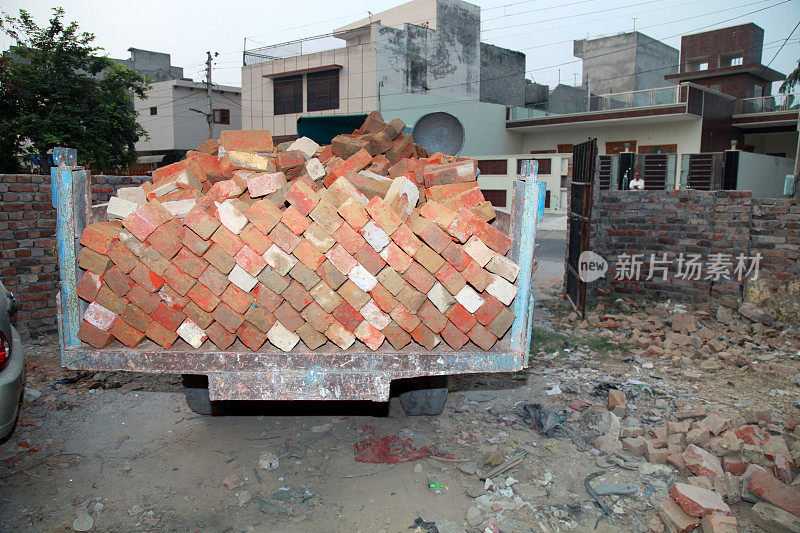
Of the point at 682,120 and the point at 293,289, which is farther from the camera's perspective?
the point at 682,120

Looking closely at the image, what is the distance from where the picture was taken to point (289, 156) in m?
3.67

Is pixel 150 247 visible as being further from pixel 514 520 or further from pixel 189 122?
pixel 189 122

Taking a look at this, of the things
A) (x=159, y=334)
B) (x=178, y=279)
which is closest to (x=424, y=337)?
(x=178, y=279)

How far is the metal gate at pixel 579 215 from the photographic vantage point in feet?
22.7

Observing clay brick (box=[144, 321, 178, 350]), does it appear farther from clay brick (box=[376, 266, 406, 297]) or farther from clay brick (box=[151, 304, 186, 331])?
clay brick (box=[376, 266, 406, 297])

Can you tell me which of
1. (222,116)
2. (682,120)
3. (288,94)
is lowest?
(682,120)

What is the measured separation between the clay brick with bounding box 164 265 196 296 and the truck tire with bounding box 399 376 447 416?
1873 mm

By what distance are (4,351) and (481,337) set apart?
9.74ft

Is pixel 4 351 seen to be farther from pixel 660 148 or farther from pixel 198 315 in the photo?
pixel 660 148

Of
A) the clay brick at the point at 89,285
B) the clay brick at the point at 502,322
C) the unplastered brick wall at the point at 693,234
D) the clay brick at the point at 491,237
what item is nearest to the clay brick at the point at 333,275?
the clay brick at the point at 491,237

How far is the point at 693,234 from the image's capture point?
306 inches

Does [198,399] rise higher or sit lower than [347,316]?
lower

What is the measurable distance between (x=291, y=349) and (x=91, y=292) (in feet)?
3.68

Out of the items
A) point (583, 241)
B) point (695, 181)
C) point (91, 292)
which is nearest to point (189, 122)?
point (695, 181)
